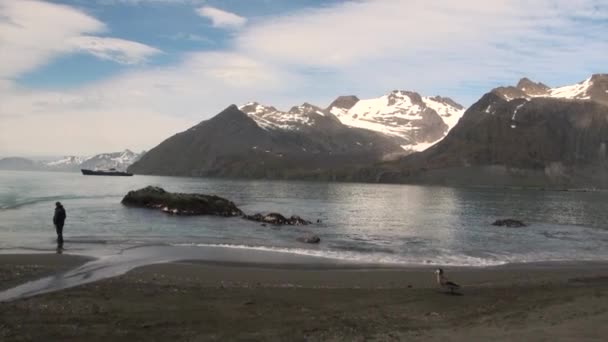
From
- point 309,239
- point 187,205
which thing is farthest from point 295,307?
point 187,205

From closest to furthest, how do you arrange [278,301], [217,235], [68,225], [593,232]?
→ [278,301]
[217,235]
[68,225]
[593,232]

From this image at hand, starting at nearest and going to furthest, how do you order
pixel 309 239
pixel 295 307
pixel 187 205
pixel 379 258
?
pixel 295 307 < pixel 379 258 < pixel 309 239 < pixel 187 205

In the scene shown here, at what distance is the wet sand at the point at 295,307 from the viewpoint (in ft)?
45.9

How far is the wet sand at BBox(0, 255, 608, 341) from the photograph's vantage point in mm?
13992

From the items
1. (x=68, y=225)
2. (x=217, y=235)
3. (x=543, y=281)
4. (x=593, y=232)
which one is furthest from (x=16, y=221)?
(x=593, y=232)

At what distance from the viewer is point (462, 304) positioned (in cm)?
1902

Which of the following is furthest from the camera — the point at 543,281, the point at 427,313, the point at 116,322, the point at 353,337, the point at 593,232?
the point at 593,232

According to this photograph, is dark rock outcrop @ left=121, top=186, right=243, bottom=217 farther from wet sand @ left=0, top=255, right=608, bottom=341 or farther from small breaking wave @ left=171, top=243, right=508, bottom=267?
wet sand @ left=0, top=255, right=608, bottom=341

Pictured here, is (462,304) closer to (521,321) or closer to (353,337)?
(521,321)

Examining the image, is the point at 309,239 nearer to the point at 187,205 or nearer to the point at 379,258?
the point at 379,258

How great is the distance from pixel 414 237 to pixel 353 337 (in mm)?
33248

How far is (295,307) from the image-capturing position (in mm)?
17609

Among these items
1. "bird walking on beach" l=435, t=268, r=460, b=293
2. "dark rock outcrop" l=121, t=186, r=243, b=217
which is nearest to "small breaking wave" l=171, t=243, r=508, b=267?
"bird walking on beach" l=435, t=268, r=460, b=293

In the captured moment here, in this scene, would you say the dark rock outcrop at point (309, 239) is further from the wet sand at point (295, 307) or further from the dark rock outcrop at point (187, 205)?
the dark rock outcrop at point (187, 205)
